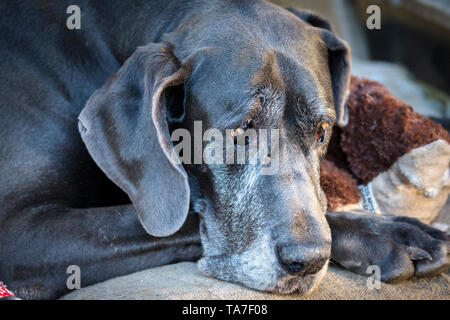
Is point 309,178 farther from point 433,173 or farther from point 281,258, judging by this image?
point 433,173

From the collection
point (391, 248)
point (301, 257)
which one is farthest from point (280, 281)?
point (391, 248)

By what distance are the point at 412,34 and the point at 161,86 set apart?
4.59 meters

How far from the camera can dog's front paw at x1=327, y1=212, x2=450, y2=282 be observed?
2328 millimetres

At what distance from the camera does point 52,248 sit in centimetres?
235

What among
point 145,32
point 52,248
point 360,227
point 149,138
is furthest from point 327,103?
point 52,248

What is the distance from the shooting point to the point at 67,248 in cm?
235

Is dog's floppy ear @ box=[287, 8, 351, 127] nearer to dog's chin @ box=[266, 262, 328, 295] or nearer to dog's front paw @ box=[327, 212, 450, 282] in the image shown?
dog's front paw @ box=[327, 212, 450, 282]

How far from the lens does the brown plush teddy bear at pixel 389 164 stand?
288 cm

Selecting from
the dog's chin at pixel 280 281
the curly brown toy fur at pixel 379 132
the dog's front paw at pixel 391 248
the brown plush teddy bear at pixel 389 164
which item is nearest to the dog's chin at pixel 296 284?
the dog's chin at pixel 280 281

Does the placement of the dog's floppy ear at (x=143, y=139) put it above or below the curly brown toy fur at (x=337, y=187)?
above

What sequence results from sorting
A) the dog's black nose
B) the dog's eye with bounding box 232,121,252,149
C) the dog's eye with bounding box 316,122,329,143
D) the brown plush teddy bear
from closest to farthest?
the dog's black nose
the dog's eye with bounding box 232,121,252,149
the dog's eye with bounding box 316,122,329,143
the brown plush teddy bear

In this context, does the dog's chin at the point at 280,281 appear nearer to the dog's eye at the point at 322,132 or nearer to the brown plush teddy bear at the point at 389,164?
the dog's eye at the point at 322,132

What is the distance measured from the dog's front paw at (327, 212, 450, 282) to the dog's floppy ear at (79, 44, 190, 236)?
658 mm

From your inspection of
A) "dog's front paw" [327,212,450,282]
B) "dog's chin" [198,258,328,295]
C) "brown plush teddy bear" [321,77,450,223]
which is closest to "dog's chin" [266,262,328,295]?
"dog's chin" [198,258,328,295]
